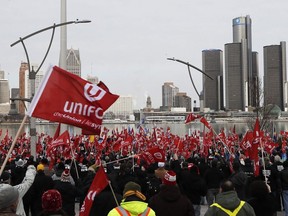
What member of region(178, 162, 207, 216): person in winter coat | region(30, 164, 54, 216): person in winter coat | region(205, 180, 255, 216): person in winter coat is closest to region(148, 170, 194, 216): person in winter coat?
region(205, 180, 255, 216): person in winter coat

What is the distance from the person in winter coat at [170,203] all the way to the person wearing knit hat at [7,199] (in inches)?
83.2

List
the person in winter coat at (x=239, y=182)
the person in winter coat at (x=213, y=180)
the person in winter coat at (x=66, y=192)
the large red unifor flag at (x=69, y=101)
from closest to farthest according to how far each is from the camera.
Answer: the large red unifor flag at (x=69, y=101)
the person in winter coat at (x=66, y=192)
the person in winter coat at (x=239, y=182)
the person in winter coat at (x=213, y=180)

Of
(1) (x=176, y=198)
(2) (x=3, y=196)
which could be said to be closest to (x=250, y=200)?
(1) (x=176, y=198)

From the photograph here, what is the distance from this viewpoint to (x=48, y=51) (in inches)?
721

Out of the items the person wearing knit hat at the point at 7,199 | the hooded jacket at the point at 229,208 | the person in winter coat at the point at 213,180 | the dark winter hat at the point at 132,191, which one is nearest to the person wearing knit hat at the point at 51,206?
the person wearing knit hat at the point at 7,199

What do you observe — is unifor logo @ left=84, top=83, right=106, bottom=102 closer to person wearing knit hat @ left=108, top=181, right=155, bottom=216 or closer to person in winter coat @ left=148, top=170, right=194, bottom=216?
person wearing knit hat @ left=108, top=181, right=155, bottom=216

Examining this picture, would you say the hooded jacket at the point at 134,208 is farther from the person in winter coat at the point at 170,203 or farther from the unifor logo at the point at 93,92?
the unifor logo at the point at 93,92

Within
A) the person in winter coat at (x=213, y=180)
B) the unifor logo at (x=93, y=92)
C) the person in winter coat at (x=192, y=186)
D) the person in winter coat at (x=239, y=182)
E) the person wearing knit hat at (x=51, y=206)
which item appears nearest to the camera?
the person wearing knit hat at (x=51, y=206)

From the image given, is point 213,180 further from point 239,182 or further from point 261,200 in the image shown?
point 261,200

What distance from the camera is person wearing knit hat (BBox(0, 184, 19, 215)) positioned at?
373 centimetres

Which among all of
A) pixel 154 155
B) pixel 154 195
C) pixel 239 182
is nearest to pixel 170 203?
pixel 154 195

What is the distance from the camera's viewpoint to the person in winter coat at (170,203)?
5.44 meters

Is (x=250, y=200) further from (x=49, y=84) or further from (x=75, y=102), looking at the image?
(x=49, y=84)

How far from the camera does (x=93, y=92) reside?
17.3 ft
